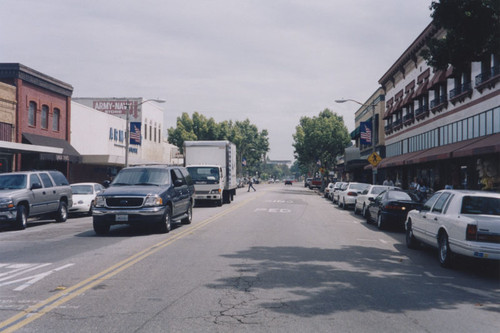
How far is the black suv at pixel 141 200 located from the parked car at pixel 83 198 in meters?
7.58

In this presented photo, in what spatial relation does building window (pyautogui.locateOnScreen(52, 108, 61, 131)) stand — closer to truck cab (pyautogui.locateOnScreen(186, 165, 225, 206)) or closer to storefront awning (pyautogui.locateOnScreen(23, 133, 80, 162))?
storefront awning (pyautogui.locateOnScreen(23, 133, 80, 162))

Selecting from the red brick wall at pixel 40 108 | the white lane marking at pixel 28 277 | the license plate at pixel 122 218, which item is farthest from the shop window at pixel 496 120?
the red brick wall at pixel 40 108

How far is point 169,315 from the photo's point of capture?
6.15 meters

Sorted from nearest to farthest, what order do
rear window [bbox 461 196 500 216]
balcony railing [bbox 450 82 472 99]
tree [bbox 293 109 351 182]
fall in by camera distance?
rear window [bbox 461 196 500 216]
balcony railing [bbox 450 82 472 99]
tree [bbox 293 109 351 182]

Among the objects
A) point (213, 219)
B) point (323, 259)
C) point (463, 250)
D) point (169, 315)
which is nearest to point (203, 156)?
point (213, 219)

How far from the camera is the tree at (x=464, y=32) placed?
1335 centimetres

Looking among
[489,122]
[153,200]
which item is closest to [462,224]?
[153,200]

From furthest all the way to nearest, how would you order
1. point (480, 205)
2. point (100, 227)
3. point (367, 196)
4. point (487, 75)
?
point (487, 75) → point (367, 196) → point (100, 227) → point (480, 205)

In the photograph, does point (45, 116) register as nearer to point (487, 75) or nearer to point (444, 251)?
point (487, 75)

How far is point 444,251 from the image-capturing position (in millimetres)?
10289

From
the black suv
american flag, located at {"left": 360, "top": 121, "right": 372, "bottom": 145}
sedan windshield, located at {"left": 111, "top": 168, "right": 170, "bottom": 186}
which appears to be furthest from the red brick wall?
american flag, located at {"left": 360, "top": 121, "right": 372, "bottom": 145}

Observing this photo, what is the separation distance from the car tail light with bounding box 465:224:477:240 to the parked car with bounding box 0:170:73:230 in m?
13.6

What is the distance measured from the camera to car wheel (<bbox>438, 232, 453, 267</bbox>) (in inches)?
396

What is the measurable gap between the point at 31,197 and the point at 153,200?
569 centimetres
